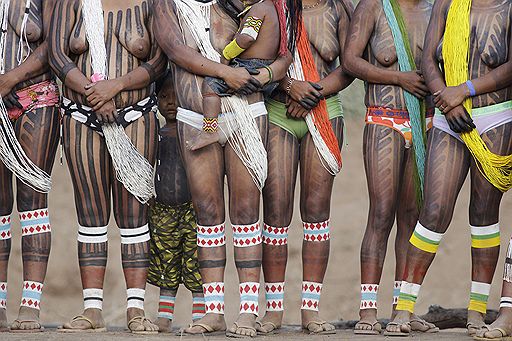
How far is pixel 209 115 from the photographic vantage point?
833cm

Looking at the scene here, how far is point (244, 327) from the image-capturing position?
27.4 ft

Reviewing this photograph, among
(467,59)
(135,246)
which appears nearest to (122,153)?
(135,246)

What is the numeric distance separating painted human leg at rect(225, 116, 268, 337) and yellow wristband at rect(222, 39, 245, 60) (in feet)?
1.47

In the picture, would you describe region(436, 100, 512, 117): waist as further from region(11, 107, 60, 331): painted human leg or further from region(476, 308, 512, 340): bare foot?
region(11, 107, 60, 331): painted human leg

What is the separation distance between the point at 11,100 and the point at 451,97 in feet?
9.31

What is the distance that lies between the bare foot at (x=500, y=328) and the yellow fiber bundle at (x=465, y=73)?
30.8 inches

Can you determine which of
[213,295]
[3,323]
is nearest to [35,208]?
[3,323]

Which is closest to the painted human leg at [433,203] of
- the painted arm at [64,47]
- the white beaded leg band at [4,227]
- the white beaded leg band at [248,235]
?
the white beaded leg band at [248,235]

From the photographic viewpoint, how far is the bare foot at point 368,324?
8.62 meters

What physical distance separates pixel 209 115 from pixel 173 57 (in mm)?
454

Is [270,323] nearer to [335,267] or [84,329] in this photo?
[84,329]

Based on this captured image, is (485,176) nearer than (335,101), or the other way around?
(485,176)

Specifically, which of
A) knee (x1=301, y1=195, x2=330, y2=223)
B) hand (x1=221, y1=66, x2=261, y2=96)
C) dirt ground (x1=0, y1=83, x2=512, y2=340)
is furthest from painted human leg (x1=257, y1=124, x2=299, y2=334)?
dirt ground (x1=0, y1=83, x2=512, y2=340)

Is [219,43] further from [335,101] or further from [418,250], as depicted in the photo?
[418,250]
